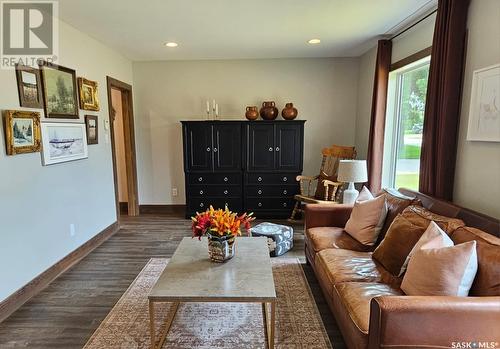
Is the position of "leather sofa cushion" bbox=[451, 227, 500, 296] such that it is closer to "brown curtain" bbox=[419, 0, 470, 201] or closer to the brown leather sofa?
the brown leather sofa

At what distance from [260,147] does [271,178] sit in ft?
1.65

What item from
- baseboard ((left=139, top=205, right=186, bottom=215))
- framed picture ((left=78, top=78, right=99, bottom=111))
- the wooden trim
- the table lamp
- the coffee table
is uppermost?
the wooden trim

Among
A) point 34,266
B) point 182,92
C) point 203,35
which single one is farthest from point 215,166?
point 34,266

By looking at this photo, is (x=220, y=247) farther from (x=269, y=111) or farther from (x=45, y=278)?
(x=269, y=111)

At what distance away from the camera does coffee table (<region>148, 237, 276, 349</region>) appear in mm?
1646

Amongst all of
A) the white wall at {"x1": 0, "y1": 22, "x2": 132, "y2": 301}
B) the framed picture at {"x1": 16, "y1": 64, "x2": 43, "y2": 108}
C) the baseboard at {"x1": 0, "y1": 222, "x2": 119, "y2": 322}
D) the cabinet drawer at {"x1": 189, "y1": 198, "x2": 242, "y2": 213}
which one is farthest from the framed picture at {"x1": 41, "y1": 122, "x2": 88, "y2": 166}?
the cabinet drawer at {"x1": 189, "y1": 198, "x2": 242, "y2": 213}

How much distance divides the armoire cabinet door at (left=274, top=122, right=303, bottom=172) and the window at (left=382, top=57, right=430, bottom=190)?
→ 1191 millimetres

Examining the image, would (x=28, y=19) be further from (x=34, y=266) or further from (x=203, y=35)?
(x=34, y=266)

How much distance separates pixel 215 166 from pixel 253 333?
284 cm

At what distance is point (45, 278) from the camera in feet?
8.77

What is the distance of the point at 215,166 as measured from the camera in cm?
452

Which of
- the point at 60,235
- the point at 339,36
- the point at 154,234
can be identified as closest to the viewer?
the point at 60,235

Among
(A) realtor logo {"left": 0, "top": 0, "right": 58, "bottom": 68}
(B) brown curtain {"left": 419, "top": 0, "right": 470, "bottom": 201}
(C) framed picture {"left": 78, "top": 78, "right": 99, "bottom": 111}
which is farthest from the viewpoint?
(C) framed picture {"left": 78, "top": 78, "right": 99, "bottom": 111}

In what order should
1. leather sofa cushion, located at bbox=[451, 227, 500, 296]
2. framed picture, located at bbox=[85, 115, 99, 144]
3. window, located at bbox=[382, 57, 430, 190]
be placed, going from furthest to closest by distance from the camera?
framed picture, located at bbox=[85, 115, 99, 144], window, located at bbox=[382, 57, 430, 190], leather sofa cushion, located at bbox=[451, 227, 500, 296]
